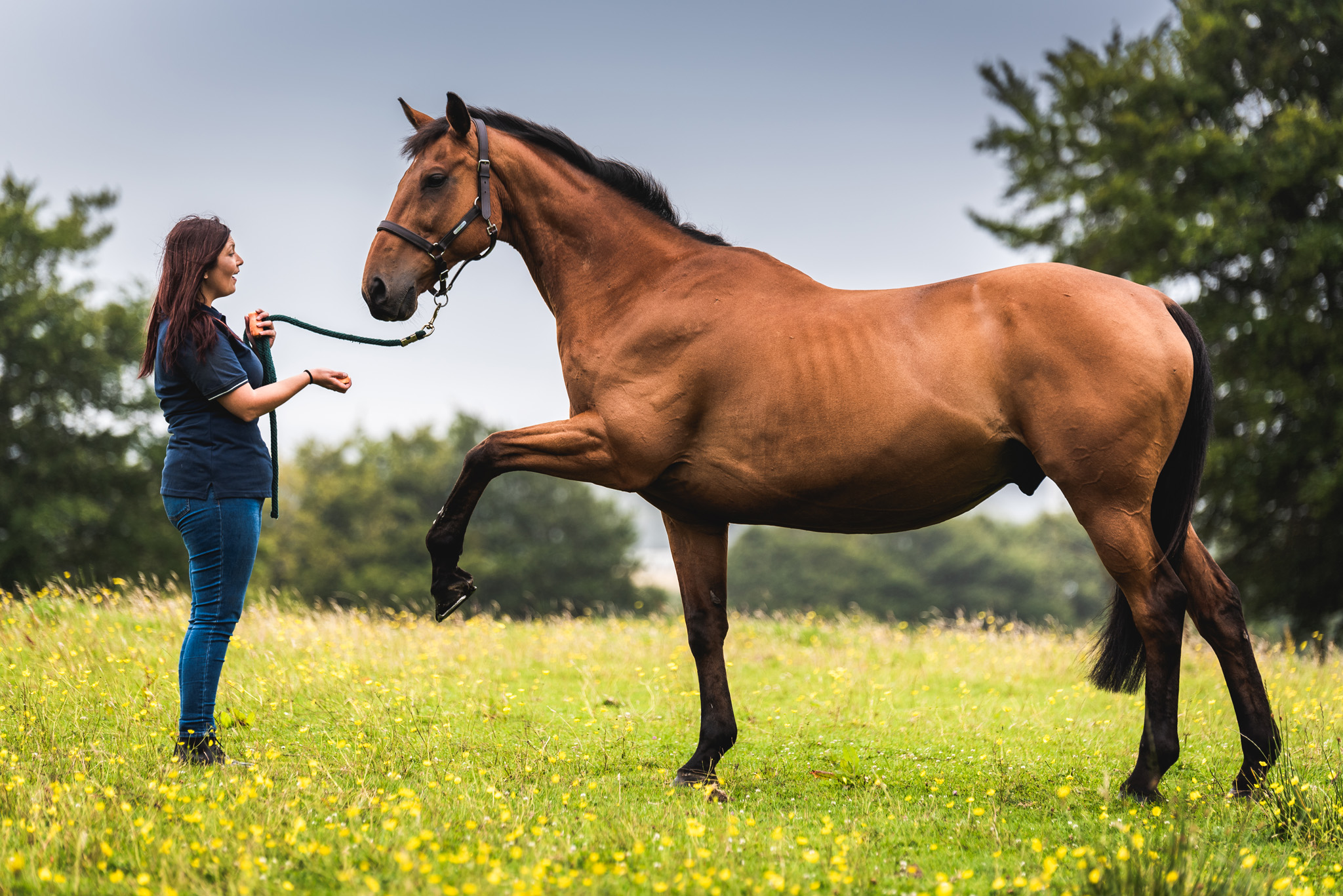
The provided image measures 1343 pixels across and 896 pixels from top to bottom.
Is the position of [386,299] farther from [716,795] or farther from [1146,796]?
[1146,796]

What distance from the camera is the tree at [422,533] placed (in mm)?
42281

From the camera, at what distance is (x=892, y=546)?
61750 mm

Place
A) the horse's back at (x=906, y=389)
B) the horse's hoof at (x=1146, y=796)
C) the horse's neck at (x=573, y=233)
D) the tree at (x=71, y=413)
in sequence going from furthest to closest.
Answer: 1. the tree at (x=71, y=413)
2. the horse's neck at (x=573, y=233)
3. the horse's hoof at (x=1146, y=796)
4. the horse's back at (x=906, y=389)

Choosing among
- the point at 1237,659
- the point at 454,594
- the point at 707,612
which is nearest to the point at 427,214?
the point at 454,594

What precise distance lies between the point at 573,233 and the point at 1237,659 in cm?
423

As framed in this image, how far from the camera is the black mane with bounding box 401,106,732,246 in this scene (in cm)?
539

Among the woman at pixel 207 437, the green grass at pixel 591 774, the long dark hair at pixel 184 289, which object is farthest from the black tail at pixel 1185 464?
the long dark hair at pixel 184 289

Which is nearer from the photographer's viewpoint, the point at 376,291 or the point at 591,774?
the point at 376,291

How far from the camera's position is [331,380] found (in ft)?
15.8

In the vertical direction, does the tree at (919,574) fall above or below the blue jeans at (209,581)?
below

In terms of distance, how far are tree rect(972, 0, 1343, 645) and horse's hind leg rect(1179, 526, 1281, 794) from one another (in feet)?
44.2

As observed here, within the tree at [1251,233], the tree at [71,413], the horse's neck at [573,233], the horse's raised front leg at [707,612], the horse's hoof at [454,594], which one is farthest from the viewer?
the tree at [71,413]

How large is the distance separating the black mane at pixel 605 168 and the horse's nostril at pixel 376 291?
120 cm

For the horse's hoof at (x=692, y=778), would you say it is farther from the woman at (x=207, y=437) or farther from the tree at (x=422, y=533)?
the tree at (x=422, y=533)
